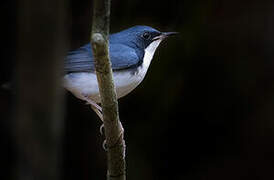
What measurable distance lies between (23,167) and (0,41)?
26.5 inches

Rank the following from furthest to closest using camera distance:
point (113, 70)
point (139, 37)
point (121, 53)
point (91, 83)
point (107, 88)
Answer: point (139, 37)
point (121, 53)
point (113, 70)
point (91, 83)
point (107, 88)

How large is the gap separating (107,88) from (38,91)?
1098mm

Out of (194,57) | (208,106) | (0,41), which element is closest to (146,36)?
(194,57)

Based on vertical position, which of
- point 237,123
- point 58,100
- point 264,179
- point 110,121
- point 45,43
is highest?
point 45,43

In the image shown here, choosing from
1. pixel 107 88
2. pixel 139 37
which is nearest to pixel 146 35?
pixel 139 37

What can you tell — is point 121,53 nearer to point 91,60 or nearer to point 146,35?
point 91,60

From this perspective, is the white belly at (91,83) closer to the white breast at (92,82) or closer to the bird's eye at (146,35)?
the white breast at (92,82)

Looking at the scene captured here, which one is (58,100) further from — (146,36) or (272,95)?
(272,95)

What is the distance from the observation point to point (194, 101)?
25.0 feet

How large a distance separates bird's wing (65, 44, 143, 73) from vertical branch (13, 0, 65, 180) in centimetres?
261

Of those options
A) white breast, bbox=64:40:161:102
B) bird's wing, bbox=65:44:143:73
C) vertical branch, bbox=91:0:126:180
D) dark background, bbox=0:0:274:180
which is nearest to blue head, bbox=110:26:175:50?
bird's wing, bbox=65:44:143:73

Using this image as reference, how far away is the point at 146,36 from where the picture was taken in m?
5.66

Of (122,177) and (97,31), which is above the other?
(97,31)

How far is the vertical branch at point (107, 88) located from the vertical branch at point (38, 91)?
0.57 metres
